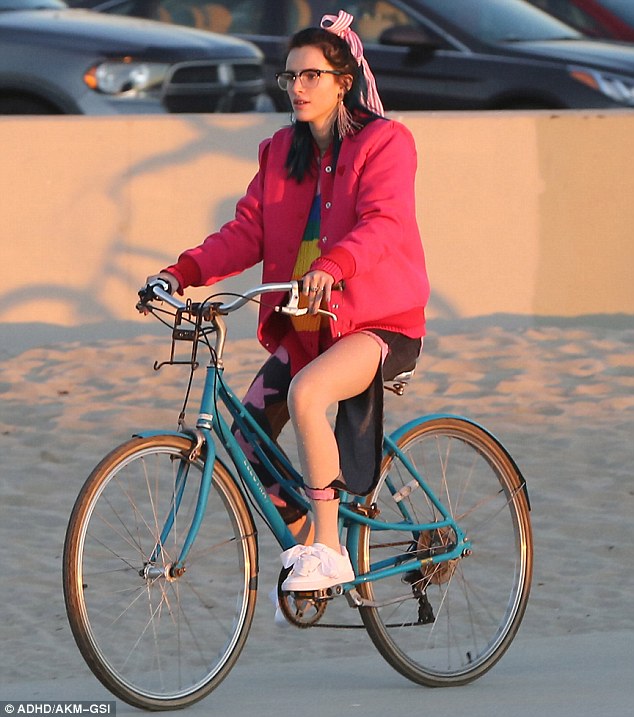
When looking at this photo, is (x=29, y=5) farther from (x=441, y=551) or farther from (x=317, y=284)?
(x=317, y=284)

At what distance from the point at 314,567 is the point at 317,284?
731 millimetres

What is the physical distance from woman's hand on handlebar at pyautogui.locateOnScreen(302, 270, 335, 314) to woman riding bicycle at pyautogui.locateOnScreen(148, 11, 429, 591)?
98mm

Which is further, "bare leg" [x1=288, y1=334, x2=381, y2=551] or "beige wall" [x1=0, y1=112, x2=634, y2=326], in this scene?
"beige wall" [x1=0, y1=112, x2=634, y2=326]

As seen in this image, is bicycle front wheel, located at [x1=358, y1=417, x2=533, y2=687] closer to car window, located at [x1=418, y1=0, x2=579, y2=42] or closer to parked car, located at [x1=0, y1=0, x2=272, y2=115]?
parked car, located at [x1=0, y1=0, x2=272, y2=115]

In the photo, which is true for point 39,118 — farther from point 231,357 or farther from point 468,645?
point 468,645

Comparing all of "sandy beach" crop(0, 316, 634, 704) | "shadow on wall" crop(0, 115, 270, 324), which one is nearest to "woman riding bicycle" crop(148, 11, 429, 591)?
"sandy beach" crop(0, 316, 634, 704)

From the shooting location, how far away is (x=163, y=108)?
38.5 ft

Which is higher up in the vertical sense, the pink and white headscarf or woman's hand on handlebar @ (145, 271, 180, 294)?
the pink and white headscarf

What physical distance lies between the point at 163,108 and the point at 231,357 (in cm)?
290

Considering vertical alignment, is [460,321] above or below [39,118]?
below

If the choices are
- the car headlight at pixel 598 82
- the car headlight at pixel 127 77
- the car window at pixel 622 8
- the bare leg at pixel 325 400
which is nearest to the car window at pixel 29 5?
the car headlight at pixel 127 77

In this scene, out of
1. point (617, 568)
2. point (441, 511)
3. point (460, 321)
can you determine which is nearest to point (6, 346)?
point (460, 321)

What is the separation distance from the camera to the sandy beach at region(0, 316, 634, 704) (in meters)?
5.82

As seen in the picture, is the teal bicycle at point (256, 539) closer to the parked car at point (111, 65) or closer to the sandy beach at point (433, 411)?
the sandy beach at point (433, 411)
